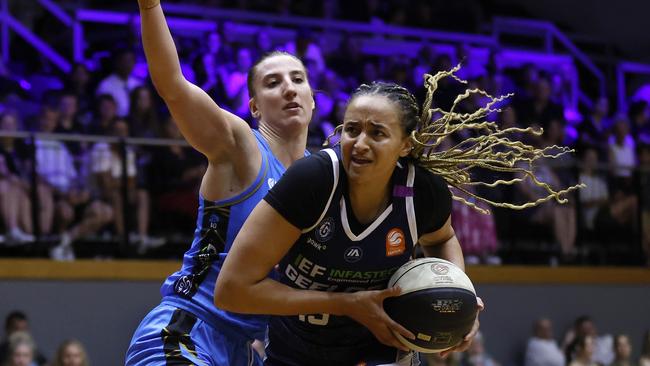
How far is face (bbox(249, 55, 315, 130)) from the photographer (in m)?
3.83

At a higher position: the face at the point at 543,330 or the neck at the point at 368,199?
the neck at the point at 368,199

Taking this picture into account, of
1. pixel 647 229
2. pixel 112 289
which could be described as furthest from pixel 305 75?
pixel 647 229

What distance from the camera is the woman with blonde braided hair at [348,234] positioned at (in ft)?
10.3

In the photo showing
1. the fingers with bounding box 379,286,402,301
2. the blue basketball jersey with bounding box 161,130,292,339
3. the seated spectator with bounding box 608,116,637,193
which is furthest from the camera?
the seated spectator with bounding box 608,116,637,193

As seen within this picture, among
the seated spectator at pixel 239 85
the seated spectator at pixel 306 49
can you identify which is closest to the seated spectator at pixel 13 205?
the seated spectator at pixel 239 85

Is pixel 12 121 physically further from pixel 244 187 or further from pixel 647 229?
pixel 647 229

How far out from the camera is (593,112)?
11.5m

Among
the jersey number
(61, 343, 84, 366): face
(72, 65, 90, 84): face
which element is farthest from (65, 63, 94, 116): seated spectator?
the jersey number

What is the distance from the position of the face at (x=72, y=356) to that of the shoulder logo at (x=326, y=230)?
4.45 meters

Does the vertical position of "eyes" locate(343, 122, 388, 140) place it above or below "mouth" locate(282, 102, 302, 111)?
below

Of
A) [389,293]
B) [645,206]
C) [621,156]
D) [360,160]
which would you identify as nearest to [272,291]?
[389,293]

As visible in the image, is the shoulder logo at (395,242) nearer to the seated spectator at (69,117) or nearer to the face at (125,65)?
the seated spectator at (69,117)

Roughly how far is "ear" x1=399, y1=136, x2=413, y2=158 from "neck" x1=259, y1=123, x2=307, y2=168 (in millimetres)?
597

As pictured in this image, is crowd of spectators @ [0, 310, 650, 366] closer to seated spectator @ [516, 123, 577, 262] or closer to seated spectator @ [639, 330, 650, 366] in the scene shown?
seated spectator @ [639, 330, 650, 366]
